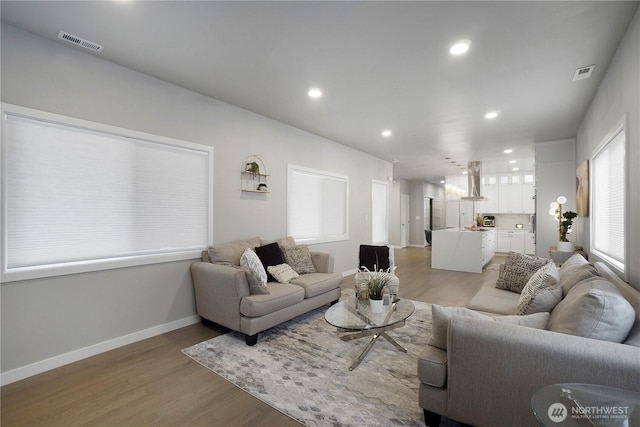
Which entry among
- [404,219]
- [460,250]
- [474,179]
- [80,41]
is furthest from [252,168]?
[404,219]

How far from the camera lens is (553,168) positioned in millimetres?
5641

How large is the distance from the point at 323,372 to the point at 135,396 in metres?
1.38

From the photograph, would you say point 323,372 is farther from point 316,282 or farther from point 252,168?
point 252,168

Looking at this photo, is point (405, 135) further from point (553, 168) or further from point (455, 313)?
point (455, 313)

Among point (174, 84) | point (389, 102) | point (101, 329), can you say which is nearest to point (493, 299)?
point (389, 102)

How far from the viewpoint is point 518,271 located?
128 inches

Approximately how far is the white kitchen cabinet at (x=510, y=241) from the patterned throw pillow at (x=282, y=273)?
327 inches

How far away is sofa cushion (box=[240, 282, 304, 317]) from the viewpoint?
9.31 feet

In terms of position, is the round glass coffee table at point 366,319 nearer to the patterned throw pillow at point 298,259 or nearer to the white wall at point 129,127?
the patterned throw pillow at point 298,259

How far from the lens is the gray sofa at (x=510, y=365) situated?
1.29 metres

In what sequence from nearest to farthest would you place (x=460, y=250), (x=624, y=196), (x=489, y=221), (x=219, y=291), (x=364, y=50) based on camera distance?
(x=624, y=196)
(x=364, y=50)
(x=219, y=291)
(x=460, y=250)
(x=489, y=221)

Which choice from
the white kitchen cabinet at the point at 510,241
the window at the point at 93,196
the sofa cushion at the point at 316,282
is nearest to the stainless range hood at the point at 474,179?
the white kitchen cabinet at the point at 510,241

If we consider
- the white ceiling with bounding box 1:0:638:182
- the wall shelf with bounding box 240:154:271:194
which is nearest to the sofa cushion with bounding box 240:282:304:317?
the wall shelf with bounding box 240:154:271:194

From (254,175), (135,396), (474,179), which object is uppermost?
(474,179)
